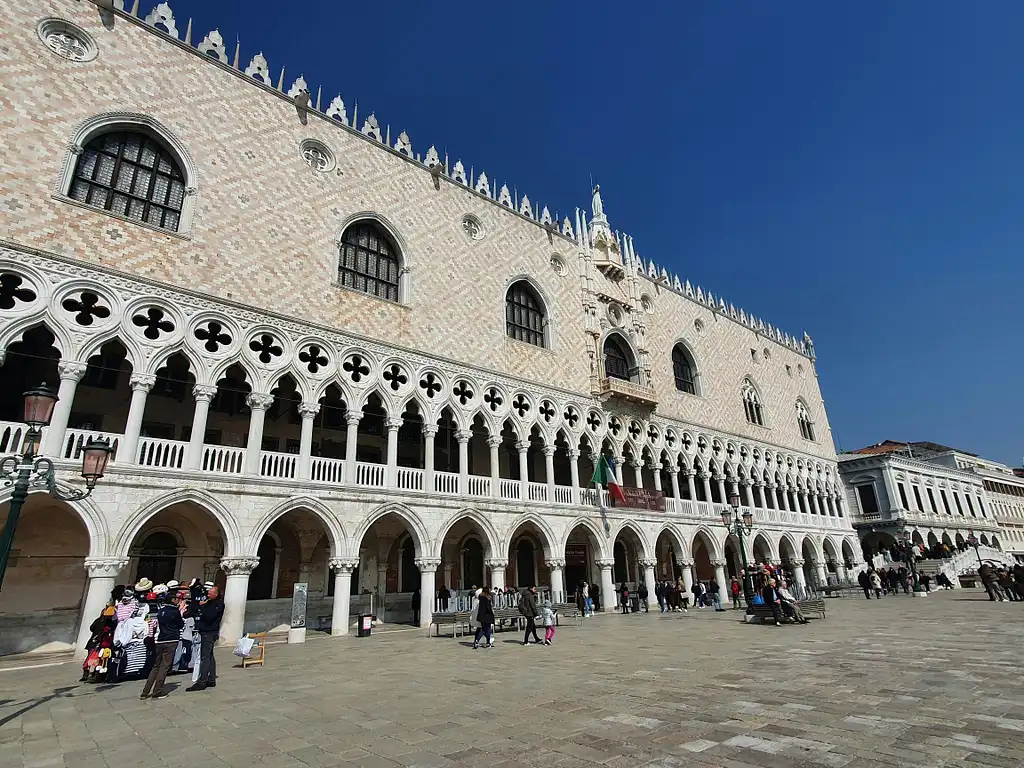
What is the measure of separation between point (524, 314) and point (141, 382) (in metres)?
12.9

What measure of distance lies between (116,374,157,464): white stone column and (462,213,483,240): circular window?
37.9 feet

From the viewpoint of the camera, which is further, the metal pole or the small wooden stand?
the small wooden stand

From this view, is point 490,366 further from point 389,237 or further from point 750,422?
point 750,422

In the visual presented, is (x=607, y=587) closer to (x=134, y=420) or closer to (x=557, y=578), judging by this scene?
(x=557, y=578)

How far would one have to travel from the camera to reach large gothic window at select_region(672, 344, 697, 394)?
27.6m

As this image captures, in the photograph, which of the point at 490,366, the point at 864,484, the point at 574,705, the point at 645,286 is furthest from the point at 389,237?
the point at 864,484

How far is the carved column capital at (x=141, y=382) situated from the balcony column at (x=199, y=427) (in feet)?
3.02

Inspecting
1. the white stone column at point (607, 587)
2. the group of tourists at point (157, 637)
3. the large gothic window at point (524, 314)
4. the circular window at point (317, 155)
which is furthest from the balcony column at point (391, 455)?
the white stone column at point (607, 587)

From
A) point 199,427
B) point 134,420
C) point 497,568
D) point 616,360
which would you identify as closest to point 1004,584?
point 616,360

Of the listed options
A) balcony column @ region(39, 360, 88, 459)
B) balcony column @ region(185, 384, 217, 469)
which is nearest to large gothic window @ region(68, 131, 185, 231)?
balcony column @ region(39, 360, 88, 459)

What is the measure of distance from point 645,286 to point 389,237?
1384cm

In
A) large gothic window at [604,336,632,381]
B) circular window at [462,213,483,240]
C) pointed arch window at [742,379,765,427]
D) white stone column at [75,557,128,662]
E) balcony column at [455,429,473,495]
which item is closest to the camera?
white stone column at [75,557,128,662]

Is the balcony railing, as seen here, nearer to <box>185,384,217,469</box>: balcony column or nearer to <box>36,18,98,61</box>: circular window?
<box>185,384,217,469</box>: balcony column

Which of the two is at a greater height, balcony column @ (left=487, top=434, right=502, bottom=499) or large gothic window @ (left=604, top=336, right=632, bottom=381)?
large gothic window @ (left=604, top=336, right=632, bottom=381)
